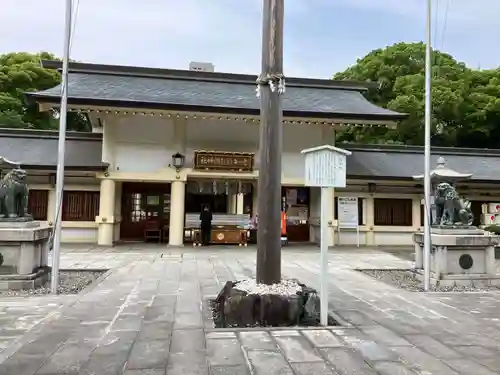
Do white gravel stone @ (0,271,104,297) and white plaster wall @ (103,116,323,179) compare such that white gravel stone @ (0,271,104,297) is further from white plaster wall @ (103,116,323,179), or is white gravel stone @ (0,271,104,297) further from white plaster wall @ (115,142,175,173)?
white plaster wall @ (103,116,323,179)

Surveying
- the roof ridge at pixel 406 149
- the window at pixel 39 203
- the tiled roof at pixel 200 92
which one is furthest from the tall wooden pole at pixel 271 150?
the roof ridge at pixel 406 149

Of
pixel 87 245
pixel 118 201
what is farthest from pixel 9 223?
pixel 118 201

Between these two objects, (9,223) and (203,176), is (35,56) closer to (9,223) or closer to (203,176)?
(203,176)

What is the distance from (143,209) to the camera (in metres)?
17.6

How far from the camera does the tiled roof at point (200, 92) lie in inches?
559

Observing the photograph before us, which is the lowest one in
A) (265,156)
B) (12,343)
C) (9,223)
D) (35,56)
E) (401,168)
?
(12,343)

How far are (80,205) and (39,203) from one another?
1.44m

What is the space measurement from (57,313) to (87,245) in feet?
32.1

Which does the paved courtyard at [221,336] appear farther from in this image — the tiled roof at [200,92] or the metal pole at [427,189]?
the tiled roof at [200,92]

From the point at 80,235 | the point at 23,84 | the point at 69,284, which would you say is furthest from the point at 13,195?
the point at 23,84

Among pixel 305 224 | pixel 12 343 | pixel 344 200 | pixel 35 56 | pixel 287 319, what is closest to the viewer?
pixel 12 343

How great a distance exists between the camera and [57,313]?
18.8ft

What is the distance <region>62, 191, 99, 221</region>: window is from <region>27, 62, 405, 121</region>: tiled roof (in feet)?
12.3

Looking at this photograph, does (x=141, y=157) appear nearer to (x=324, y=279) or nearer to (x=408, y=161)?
(x=324, y=279)
